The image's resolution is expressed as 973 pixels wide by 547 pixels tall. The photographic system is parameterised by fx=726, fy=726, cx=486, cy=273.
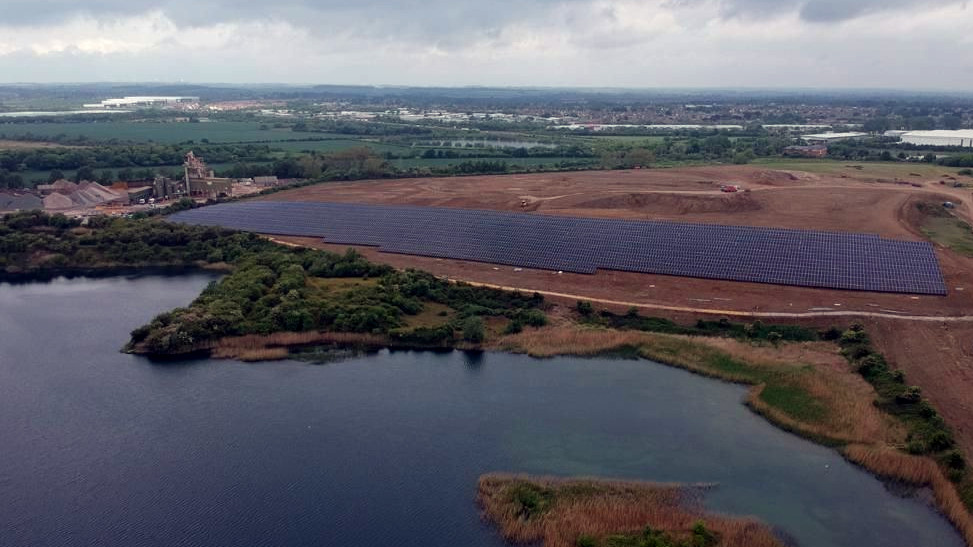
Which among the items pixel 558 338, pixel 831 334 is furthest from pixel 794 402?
pixel 558 338

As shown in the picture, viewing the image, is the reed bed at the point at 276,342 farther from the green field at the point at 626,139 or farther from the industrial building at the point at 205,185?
the green field at the point at 626,139

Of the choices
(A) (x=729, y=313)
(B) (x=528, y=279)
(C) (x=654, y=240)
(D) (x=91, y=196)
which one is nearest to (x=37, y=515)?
(B) (x=528, y=279)

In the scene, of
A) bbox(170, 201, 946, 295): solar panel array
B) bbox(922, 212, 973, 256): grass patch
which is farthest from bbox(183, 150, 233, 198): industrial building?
bbox(922, 212, 973, 256): grass patch

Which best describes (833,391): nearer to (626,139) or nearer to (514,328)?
(514,328)

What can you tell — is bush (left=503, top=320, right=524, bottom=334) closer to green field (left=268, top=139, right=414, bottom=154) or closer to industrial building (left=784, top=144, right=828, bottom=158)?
industrial building (left=784, top=144, right=828, bottom=158)

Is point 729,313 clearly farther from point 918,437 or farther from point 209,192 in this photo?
point 209,192

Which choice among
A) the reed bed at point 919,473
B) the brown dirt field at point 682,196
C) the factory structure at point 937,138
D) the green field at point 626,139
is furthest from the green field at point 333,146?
the reed bed at point 919,473

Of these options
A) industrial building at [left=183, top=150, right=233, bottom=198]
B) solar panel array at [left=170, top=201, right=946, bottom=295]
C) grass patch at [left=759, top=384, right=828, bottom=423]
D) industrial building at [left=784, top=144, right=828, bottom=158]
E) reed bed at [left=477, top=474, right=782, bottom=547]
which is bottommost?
A: reed bed at [left=477, top=474, right=782, bottom=547]
